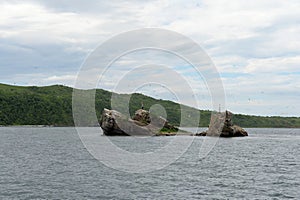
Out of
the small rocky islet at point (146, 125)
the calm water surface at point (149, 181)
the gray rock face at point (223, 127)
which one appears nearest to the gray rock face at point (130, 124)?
the small rocky islet at point (146, 125)

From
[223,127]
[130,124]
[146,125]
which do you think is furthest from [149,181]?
[146,125]

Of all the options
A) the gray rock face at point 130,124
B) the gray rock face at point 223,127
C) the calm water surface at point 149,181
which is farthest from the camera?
the gray rock face at point 130,124

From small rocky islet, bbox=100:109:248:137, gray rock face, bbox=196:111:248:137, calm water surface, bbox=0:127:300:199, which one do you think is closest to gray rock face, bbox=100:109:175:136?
small rocky islet, bbox=100:109:248:137

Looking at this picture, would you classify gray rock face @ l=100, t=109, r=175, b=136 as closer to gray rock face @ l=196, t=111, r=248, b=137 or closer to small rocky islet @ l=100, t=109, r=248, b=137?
small rocky islet @ l=100, t=109, r=248, b=137

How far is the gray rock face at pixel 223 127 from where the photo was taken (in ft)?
515

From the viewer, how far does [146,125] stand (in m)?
172

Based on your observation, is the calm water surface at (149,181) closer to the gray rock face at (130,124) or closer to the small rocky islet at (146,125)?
the small rocky islet at (146,125)

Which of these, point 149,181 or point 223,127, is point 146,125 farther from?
point 149,181

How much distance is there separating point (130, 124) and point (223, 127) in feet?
130

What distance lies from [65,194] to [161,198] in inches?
455

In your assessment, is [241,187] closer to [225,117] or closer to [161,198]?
[161,198]

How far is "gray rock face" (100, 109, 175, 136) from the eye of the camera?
160m

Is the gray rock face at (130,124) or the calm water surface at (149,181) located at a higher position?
the gray rock face at (130,124)

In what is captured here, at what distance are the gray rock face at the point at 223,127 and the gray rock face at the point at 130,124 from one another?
23.8 metres
